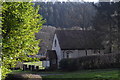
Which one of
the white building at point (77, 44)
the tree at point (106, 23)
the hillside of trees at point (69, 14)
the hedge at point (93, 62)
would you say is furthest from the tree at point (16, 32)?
the tree at point (106, 23)

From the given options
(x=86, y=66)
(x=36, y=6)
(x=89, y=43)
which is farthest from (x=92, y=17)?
(x=36, y=6)

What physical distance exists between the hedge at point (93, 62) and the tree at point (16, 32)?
50.2ft

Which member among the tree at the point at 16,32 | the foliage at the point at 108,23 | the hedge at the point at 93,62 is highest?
the foliage at the point at 108,23

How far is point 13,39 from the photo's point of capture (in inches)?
257

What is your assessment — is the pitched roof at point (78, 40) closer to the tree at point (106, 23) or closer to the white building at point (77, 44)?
the white building at point (77, 44)

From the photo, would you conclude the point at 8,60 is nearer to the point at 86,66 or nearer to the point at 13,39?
the point at 13,39

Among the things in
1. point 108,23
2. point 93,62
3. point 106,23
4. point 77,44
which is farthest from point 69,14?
point 93,62

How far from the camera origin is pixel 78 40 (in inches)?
1122

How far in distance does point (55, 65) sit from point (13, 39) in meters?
22.2

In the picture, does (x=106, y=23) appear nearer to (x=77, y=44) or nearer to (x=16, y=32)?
(x=77, y=44)

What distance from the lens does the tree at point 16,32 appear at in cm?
642

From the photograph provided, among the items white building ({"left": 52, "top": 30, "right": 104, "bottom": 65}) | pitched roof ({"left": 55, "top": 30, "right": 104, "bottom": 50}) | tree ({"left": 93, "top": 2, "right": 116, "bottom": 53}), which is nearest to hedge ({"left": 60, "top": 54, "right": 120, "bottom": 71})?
white building ({"left": 52, "top": 30, "right": 104, "bottom": 65})

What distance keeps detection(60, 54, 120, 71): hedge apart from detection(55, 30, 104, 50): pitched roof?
448 centimetres

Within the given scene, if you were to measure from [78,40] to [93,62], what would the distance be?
7.06 m
